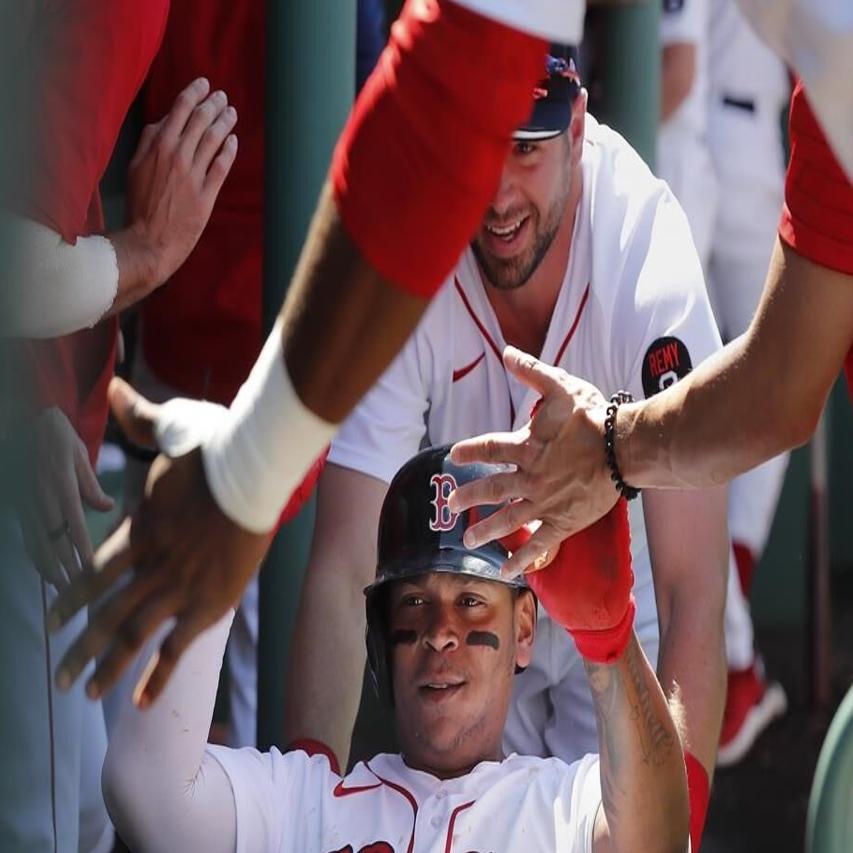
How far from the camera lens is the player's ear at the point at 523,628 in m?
2.87

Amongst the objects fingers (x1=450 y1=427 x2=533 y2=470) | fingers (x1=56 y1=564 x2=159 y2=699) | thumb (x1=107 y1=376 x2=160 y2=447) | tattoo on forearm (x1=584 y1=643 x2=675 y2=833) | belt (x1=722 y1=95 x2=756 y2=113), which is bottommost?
tattoo on forearm (x1=584 y1=643 x2=675 y2=833)

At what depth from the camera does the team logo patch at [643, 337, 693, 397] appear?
286cm

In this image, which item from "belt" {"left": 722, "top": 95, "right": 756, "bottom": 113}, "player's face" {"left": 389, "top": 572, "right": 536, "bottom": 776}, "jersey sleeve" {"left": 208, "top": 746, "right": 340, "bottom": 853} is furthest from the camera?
"belt" {"left": 722, "top": 95, "right": 756, "bottom": 113}

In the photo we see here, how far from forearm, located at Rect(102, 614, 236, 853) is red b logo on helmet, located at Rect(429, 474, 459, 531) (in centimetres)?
33

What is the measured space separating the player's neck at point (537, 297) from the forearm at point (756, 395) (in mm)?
915

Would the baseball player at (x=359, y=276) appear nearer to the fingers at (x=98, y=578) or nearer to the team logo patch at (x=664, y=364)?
the fingers at (x=98, y=578)

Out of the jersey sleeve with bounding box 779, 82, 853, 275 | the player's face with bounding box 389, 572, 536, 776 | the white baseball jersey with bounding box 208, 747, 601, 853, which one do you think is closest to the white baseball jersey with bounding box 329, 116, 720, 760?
the player's face with bounding box 389, 572, 536, 776

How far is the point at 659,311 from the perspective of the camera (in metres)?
2.94

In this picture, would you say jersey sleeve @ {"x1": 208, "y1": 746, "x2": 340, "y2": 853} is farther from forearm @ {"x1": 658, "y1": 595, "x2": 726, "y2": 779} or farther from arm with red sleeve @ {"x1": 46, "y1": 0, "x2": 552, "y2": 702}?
arm with red sleeve @ {"x1": 46, "y1": 0, "x2": 552, "y2": 702}

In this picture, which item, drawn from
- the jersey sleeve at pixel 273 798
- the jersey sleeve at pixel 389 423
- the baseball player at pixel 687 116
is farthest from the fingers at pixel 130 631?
the baseball player at pixel 687 116

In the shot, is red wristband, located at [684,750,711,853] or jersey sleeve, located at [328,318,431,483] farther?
jersey sleeve, located at [328,318,431,483]

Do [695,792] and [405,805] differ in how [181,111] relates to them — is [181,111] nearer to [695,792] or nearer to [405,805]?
[405,805]

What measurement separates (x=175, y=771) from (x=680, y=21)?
Answer: 242 cm

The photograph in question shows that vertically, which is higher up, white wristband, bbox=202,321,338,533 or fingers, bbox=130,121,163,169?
fingers, bbox=130,121,163,169
